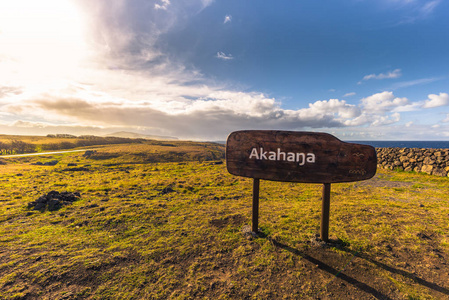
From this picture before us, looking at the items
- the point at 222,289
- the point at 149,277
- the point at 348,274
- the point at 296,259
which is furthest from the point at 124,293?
the point at 348,274

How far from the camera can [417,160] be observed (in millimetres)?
16000

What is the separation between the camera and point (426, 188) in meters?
10.9

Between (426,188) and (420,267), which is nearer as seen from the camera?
(420,267)

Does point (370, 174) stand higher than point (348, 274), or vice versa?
point (370, 174)

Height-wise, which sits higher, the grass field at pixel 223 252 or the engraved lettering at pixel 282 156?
the engraved lettering at pixel 282 156

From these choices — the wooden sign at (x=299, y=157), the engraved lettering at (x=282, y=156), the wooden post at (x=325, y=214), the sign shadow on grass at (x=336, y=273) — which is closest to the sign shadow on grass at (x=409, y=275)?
the wooden post at (x=325, y=214)

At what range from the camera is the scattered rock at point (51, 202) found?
8.16 meters

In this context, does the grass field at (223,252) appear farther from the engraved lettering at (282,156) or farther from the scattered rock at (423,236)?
the engraved lettering at (282,156)

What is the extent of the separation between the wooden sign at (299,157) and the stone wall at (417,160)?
15.8 m

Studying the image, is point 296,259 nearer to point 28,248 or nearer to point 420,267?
point 420,267

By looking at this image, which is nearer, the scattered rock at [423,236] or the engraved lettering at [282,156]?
the engraved lettering at [282,156]

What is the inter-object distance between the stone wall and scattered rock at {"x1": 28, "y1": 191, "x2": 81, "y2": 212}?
24.9 meters

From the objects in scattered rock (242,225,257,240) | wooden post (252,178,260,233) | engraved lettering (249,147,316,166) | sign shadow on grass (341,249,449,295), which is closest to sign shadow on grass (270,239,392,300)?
scattered rock (242,225,257,240)

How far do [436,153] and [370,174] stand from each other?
17029 mm
